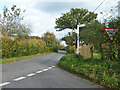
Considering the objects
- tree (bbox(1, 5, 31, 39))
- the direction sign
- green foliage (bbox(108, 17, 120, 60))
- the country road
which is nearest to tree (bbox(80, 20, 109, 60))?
the direction sign

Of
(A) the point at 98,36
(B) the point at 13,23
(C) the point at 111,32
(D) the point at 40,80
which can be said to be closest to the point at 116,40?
(C) the point at 111,32

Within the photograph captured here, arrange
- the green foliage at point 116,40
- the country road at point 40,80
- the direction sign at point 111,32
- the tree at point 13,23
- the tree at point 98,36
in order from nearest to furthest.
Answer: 1. the country road at point 40,80
2. the green foliage at point 116,40
3. the direction sign at point 111,32
4. the tree at point 98,36
5. the tree at point 13,23

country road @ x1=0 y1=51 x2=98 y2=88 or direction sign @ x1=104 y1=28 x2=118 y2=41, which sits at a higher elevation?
direction sign @ x1=104 y1=28 x2=118 y2=41

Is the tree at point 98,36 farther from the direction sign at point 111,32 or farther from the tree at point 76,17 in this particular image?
the tree at point 76,17

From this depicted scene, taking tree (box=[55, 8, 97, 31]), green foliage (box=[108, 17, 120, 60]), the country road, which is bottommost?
the country road

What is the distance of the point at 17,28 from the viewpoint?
21.3m

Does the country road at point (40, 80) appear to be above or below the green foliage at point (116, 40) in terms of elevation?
below

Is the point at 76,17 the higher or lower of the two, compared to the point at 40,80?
higher

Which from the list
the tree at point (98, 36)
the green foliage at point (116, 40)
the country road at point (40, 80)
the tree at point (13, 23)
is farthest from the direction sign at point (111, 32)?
the tree at point (13, 23)

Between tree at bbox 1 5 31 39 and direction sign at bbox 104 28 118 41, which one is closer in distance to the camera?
direction sign at bbox 104 28 118 41

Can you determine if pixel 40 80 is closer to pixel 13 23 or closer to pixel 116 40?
pixel 116 40

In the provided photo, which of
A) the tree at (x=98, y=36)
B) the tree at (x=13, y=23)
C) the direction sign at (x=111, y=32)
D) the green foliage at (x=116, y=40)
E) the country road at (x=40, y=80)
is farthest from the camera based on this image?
the tree at (x=13, y=23)

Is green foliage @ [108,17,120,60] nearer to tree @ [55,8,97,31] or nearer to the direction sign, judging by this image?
the direction sign

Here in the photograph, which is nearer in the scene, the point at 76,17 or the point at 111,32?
the point at 111,32
